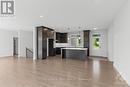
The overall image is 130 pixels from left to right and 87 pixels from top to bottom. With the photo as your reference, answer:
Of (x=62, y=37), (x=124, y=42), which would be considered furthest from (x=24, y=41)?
(x=124, y=42)

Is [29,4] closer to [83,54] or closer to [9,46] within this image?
[83,54]

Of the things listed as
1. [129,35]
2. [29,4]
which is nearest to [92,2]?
[129,35]

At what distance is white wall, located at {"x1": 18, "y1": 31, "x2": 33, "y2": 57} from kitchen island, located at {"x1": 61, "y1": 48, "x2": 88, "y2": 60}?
4.10m

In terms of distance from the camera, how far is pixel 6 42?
1215 cm

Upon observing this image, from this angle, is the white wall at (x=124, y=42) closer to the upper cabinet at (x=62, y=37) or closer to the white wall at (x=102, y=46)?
the white wall at (x=102, y=46)

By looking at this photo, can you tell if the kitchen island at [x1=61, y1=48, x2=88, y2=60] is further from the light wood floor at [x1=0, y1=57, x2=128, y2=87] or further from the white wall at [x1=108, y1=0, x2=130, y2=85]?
the white wall at [x1=108, y1=0, x2=130, y2=85]

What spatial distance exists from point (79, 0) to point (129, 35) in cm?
188

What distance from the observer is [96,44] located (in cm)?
1238

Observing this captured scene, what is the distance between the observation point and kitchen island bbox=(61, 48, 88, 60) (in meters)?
9.79

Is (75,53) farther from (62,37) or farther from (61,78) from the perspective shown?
(61,78)

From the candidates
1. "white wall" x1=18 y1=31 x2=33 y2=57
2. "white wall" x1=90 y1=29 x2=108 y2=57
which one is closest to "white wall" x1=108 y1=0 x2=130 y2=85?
"white wall" x1=90 y1=29 x2=108 y2=57

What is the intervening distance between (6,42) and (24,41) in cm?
167

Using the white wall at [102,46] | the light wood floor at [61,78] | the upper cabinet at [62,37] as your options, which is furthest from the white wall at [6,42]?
the white wall at [102,46]

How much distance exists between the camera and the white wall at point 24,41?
12117mm
